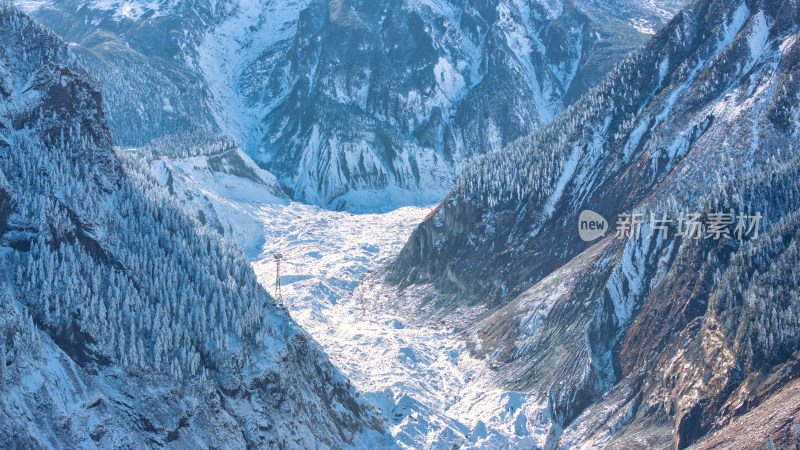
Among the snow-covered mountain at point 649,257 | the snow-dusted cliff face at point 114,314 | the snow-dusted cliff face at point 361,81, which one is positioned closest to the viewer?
the snow-dusted cliff face at point 114,314

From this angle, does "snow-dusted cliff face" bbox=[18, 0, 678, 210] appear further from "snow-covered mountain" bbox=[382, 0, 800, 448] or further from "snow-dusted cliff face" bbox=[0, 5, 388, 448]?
"snow-dusted cliff face" bbox=[0, 5, 388, 448]

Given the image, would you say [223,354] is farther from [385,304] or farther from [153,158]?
[153,158]

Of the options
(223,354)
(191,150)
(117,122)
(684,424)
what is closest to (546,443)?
(684,424)

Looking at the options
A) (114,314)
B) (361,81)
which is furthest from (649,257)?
(361,81)

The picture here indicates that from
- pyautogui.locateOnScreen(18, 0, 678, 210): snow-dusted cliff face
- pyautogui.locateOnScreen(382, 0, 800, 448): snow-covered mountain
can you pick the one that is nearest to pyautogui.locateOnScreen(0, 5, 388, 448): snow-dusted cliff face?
pyautogui.locateOnScreen(382, 0, 800, 448): snow-covered mountain

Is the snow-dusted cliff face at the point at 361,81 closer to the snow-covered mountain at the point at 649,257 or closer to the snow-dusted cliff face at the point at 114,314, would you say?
the snow-covered mountain at the point at 649,257

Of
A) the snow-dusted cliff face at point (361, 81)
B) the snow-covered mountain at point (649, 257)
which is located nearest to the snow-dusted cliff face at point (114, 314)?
the snow-covered mountain at point (649, 257)
